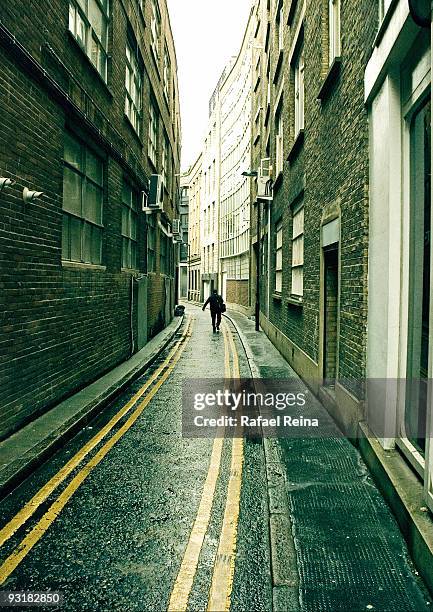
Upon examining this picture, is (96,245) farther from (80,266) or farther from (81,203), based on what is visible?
(80,266)

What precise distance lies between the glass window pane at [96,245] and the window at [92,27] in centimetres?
316

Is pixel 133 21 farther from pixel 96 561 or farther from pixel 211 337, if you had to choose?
pixel 96 561

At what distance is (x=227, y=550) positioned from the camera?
13.2ft

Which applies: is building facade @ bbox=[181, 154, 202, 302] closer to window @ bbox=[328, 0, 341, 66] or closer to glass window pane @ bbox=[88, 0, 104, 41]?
glass window pane @ bbox=[88, 0, 104, 41]

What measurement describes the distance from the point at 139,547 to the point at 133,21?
45.1 ft

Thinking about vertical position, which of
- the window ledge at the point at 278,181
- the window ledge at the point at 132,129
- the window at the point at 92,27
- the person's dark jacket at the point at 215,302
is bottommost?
the person's dark jacket at the point at 215,302

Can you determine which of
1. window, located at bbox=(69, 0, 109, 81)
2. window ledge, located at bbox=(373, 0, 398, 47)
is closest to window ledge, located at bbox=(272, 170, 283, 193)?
window, located at bbox=(69, 0, 109, 81)

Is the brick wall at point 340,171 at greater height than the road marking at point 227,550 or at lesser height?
greater

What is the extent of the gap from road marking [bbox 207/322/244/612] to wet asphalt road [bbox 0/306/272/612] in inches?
1.5

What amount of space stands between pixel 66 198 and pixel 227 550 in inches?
254

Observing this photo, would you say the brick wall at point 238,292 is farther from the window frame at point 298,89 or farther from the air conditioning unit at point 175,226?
the window frame at point 298,89

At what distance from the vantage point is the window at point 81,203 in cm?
882

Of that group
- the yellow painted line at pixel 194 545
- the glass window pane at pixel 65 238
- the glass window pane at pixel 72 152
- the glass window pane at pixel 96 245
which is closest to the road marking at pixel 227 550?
the yellow painted line at pixel 194 545

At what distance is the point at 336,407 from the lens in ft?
24.3
